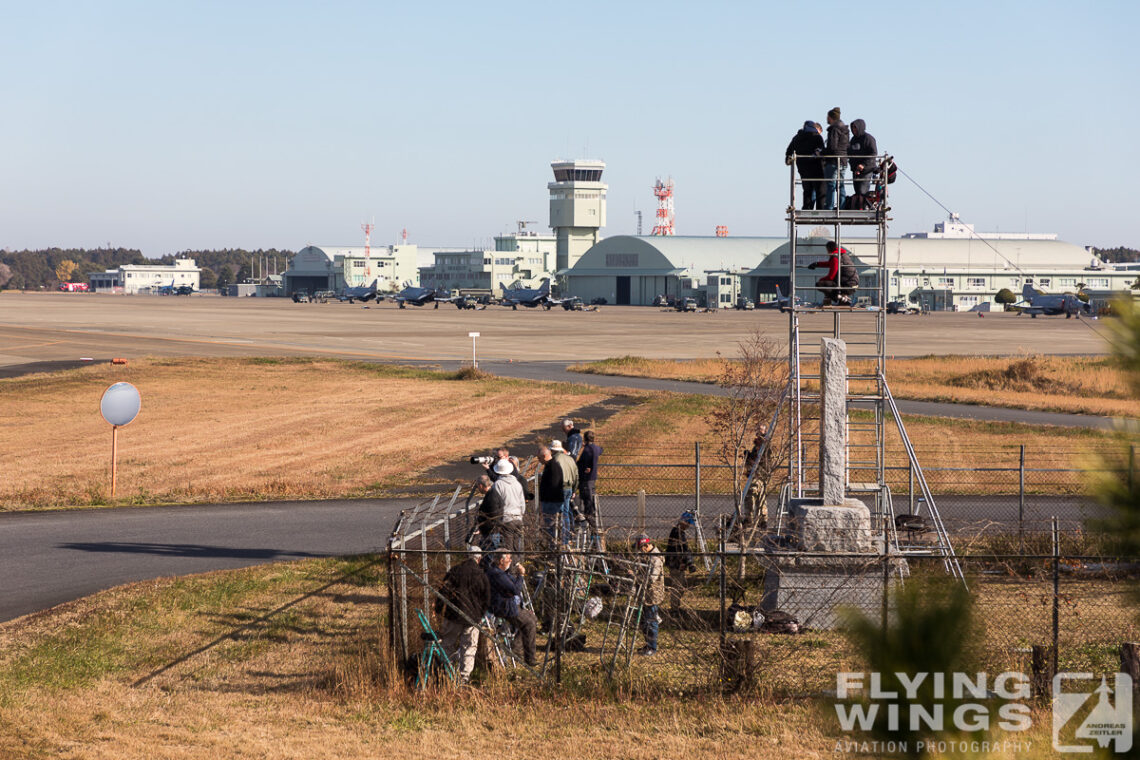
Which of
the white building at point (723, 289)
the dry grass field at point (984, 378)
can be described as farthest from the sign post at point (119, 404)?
the white building at point (723, 289)

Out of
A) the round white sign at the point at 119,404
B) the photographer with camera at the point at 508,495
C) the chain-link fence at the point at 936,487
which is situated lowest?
the chain-link fence at the point at 936,487

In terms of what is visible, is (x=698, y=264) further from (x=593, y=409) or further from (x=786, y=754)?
(x=786, y=754)

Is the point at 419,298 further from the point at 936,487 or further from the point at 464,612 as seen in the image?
the point at 464,612

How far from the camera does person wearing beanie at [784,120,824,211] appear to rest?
16641 millimetres

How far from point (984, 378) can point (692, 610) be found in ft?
124

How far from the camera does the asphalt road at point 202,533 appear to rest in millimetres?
17359

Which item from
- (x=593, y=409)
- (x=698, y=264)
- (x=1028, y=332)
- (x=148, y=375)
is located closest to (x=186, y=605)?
(x=593, y=409)

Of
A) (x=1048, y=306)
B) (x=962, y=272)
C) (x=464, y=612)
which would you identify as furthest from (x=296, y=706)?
(x=962, y=272)

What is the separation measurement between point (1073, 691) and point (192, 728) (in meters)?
9.37

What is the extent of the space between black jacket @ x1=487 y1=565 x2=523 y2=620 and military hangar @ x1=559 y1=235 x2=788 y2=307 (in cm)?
13887

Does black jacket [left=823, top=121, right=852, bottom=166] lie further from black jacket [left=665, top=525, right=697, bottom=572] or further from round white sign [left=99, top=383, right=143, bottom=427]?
round white sign [left=99, top=383, right=143, bottom=427]

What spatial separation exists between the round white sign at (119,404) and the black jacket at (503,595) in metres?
14.2

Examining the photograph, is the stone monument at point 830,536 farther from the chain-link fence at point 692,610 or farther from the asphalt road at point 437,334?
the asphalt road at point 437,334

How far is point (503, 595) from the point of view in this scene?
12.3 meters
